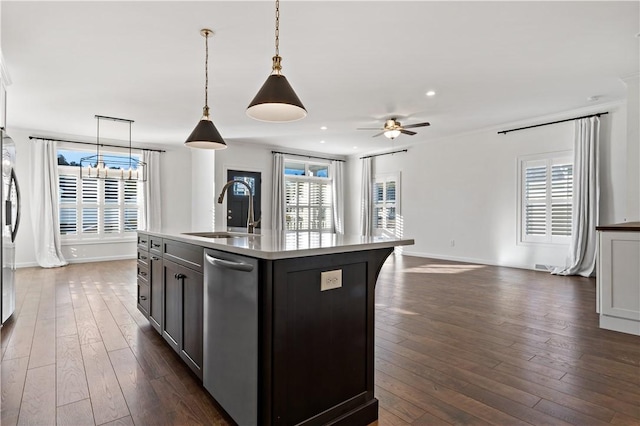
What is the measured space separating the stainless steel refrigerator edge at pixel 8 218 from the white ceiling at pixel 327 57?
1.08m

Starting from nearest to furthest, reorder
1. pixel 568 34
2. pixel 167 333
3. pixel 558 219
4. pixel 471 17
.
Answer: pixel 167 333 < pixel 471 17 < pixel 568 34 < pixel 558 219

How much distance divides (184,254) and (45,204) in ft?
20.2

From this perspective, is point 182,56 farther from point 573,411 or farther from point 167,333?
point 573,411

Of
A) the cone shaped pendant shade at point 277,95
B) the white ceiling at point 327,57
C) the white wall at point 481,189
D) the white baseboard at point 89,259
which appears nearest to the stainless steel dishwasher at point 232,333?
the cone shaped pendant shade at point 277,95

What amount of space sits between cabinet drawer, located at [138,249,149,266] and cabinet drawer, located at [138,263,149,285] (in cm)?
3

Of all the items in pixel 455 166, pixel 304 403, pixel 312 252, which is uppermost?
pixel 455 166

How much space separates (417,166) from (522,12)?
17.6 feet

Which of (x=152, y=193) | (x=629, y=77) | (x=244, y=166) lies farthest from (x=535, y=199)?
(x=152, y=193)

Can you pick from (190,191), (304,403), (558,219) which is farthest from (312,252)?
(190,191)

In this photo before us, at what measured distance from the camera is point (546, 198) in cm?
599

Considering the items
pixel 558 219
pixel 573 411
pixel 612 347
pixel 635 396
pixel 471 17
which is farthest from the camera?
pixel 558 219

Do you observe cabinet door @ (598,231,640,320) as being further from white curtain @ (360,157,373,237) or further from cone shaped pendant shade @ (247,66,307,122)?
white curtain @ (360,157,373,237)

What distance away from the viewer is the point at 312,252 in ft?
4.87

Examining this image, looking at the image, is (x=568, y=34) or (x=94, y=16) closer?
(x=94, y=16)
